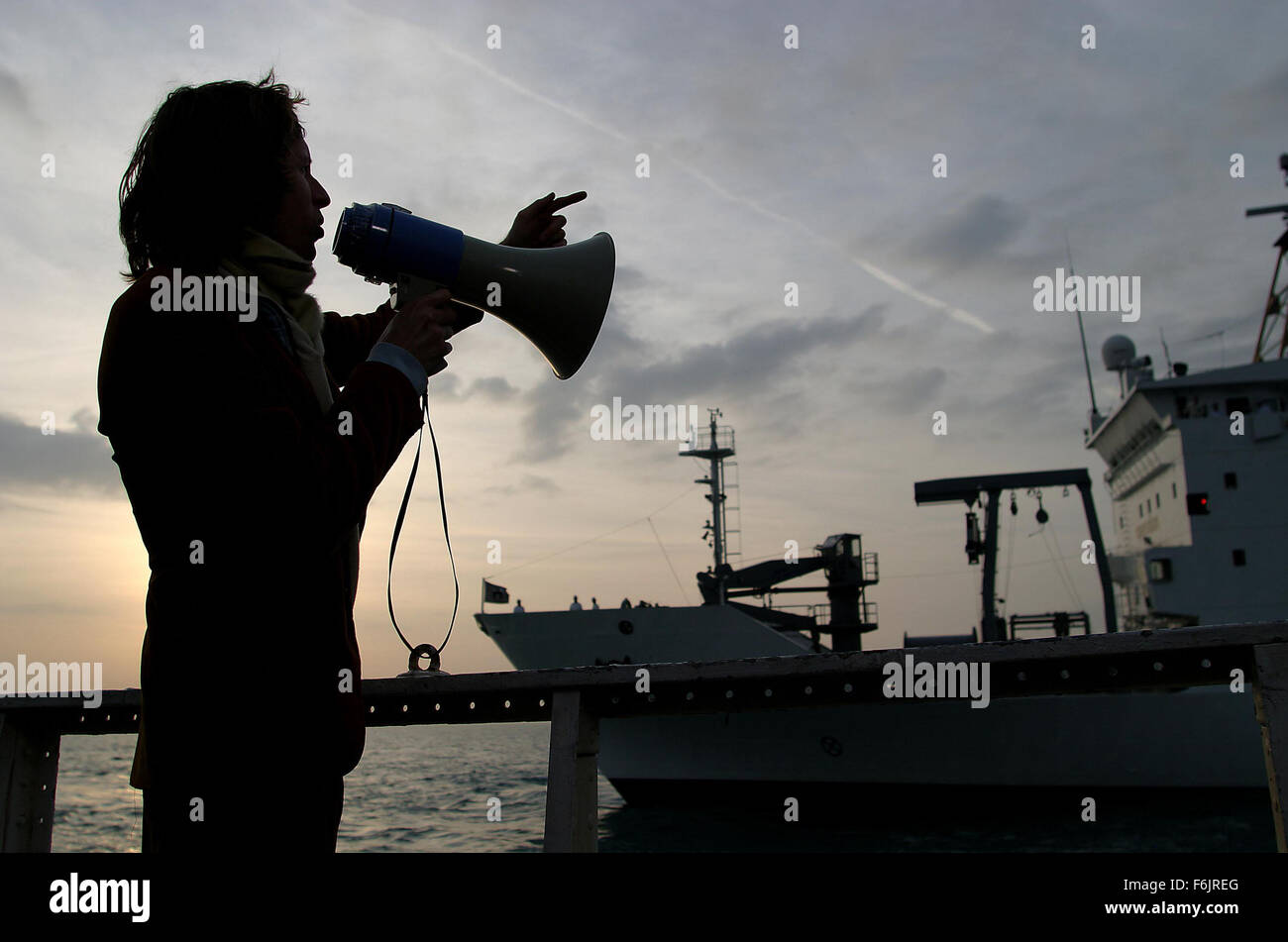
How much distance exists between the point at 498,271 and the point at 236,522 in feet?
2.37

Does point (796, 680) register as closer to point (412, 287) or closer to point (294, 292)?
point (412, 287)

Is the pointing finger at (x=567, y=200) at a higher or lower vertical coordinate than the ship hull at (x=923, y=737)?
higher

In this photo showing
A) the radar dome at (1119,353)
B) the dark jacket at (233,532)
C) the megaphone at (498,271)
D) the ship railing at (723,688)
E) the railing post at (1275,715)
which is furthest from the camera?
the radar dome at (1119,353)

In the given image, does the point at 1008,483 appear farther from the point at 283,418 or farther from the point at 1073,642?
the point at 283,418

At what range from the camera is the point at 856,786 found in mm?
18406

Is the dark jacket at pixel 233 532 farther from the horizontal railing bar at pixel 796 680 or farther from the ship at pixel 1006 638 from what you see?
the ship at pixel 1006 638

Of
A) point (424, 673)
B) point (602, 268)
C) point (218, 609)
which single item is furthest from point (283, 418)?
point (424, 673)

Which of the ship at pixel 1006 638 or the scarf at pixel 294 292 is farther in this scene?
the ship at pixel 1006 638

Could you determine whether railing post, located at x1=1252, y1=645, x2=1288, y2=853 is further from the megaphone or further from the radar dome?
the radar dome

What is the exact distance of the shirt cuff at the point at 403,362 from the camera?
1.25 metres

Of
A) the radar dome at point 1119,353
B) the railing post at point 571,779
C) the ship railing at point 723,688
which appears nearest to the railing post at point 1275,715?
the ship railing at point 723,688

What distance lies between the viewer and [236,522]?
104 cm

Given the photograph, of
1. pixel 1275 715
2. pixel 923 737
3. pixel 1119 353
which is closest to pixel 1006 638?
pixel 923 737

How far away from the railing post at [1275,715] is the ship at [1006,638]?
15.5 meters
